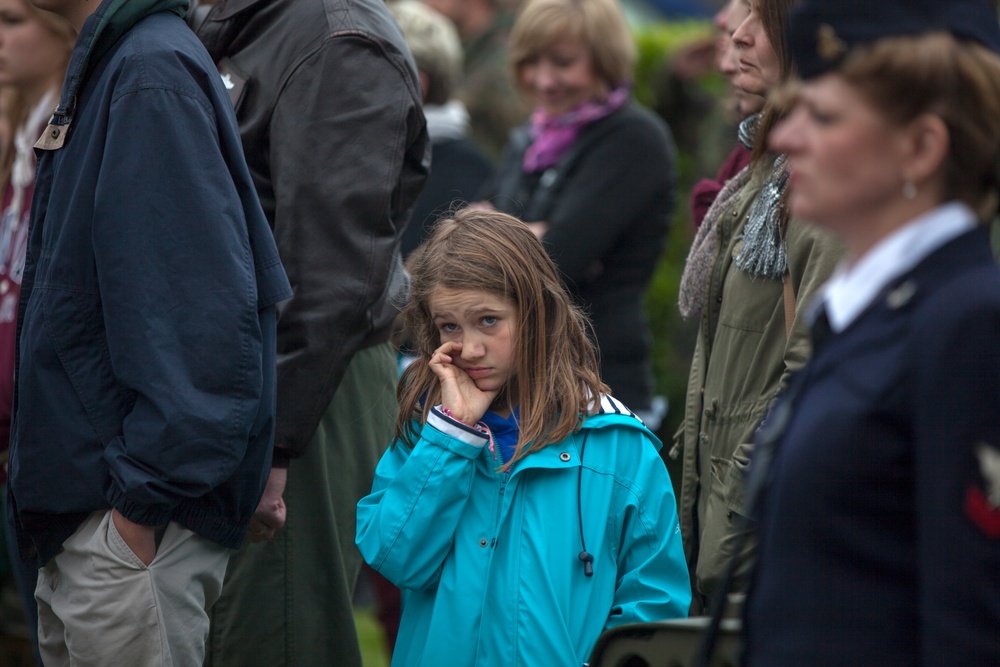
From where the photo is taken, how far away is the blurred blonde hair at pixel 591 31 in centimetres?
455

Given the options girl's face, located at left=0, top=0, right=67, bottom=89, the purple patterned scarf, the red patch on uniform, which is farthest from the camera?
the purple patterned scarf

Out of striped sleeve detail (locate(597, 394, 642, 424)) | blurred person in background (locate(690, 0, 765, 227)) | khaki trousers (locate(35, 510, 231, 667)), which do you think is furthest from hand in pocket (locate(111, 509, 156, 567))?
blurred person in background (locate(690, 0, 765, 227))

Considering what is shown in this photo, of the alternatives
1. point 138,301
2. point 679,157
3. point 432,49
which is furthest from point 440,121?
point 138,301

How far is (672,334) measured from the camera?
651 centimetres

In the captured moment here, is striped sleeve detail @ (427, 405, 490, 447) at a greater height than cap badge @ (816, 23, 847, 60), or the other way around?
cap badge @ (816, 23, 847, 60)

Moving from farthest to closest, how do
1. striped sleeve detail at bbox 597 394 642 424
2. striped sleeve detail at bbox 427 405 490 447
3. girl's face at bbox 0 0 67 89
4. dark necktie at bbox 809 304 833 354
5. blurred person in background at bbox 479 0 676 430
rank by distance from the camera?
blurred person in background at bbox 479 0 676 430 < girl's face at bbox 0 0 67 89 < striped sleeve detail at bbox 597 394 642 424 < striped sleeve detail at bbox 427 405 490 447 < dark necktie at bbox 809 304 833 354

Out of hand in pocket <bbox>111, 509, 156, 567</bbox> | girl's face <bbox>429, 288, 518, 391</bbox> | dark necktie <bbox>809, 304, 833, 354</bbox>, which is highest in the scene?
dark necktie <bbox>809, 304, 833, 354</bbox>

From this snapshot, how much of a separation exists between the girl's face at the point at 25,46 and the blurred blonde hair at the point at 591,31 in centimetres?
215

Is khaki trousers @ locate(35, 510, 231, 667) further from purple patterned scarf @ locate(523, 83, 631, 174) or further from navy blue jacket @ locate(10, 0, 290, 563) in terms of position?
purple patterned scarf @ locate(523, 83, 631, 174)

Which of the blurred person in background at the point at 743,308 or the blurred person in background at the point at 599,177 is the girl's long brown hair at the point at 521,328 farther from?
the blurred person in background at the point at 599,177

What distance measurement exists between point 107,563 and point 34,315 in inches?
20.3

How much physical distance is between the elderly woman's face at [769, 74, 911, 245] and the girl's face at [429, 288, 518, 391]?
1.14 metres

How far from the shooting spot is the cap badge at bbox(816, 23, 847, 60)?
141 centimetres

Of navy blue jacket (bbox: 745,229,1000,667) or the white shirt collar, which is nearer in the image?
navy blue jacket (bbox: 745,229,1000,667)
